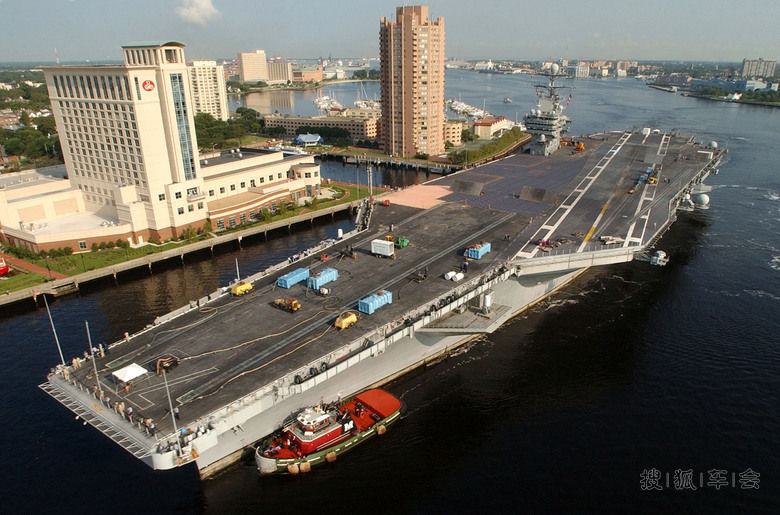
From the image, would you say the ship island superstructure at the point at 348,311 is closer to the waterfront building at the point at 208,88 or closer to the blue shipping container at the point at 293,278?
the blue shipping container at the point at 293,278

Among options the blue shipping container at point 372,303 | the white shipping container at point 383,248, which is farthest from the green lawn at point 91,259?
the blue shipping container at point 372,303

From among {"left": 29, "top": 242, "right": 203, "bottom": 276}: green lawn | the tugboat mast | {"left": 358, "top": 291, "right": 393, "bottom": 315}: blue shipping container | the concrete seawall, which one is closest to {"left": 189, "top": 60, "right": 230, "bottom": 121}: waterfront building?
the concrete seawall

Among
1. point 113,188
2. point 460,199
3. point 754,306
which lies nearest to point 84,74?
point 113,188

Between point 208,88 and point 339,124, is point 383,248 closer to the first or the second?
point 339,124

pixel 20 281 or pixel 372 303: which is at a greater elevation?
pixel 372 303

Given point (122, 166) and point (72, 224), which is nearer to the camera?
point (122, 166)

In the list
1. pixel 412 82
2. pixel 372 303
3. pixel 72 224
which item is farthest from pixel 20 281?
pixel 412 82

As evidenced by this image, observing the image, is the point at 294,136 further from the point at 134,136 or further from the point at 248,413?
the point at 248,413

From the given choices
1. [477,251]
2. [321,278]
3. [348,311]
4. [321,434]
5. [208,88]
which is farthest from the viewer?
[208,88]
